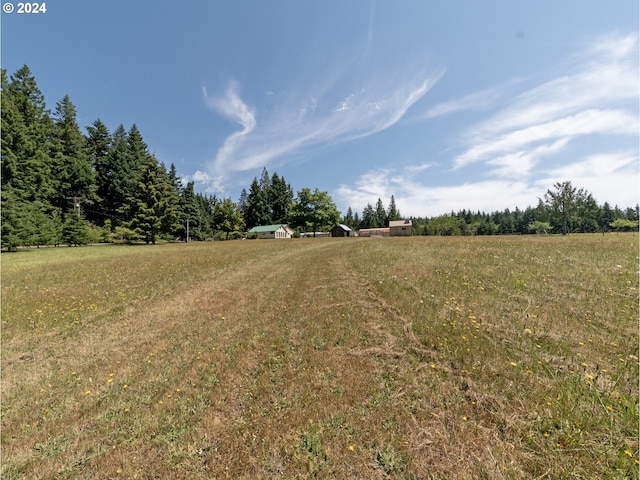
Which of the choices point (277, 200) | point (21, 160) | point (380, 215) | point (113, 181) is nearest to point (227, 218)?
point (277, 200)

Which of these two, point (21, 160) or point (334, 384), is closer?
point (334, 384)

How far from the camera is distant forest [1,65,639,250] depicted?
2766cm

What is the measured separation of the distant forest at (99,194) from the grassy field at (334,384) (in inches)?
1229

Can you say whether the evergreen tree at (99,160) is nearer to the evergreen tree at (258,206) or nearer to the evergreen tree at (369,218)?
the evergreen tree at (258,206)

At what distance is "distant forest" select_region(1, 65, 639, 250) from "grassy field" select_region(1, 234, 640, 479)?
31209 mm

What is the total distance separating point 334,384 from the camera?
4180 mm

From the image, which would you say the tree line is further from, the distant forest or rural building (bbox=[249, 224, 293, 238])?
rural building (bbox=[249, 224, 293, 238])

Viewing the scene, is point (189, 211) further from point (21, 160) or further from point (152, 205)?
point (21, 160)

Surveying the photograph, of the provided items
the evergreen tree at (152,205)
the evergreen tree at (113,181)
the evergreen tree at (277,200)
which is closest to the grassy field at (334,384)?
the evergreen tree at (152,205)

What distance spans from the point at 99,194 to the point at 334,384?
6800 cm

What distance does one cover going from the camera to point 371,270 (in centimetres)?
1234

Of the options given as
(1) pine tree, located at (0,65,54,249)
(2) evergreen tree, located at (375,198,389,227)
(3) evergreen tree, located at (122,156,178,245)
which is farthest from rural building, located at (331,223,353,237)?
(1) pine tree, located at (0,65,54,249)

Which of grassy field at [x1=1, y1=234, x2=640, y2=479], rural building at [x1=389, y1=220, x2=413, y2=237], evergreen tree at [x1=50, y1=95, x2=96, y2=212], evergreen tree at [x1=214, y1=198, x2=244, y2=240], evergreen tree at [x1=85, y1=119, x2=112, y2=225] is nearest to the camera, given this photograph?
grassy field at [x1=1, y1=234, x2=640, y2=479]

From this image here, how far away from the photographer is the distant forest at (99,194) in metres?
27.7
